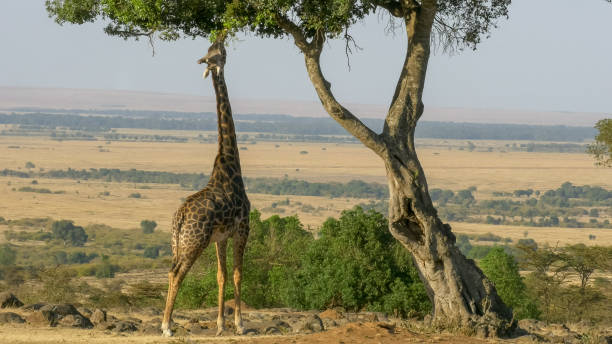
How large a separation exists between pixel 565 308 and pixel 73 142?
178m

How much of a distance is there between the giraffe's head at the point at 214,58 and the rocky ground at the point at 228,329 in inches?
157

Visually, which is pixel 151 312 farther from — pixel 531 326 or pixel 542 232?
pixel 542 232

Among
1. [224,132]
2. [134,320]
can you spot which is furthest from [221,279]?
[134,320]

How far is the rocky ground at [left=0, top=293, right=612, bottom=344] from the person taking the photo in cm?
1186

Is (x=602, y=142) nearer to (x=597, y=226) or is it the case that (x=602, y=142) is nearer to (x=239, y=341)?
(x=239, y=341)

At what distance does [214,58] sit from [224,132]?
1.16m

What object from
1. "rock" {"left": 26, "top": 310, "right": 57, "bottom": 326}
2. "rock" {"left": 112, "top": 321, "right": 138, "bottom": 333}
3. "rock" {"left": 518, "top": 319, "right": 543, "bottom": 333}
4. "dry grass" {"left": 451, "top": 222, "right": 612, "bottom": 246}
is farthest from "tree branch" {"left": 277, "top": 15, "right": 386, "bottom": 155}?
"dry grass" {"left": 451, "top": 222, "right": 612, "bottom": 246}

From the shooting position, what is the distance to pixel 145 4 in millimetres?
13328

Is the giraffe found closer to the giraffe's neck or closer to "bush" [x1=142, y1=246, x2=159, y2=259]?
the giraffe's neck

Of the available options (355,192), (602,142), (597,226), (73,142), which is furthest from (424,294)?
(73,142)

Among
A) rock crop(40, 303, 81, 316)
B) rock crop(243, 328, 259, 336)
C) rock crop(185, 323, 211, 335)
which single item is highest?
rock crop(243, 328, 259, 336)

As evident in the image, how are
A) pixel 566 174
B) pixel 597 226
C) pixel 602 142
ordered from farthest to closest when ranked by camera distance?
pixel 566 174 → pixel 597 226 → pixel 602 142

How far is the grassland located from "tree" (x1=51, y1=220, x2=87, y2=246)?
8374mm

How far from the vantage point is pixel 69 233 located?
259 ft
